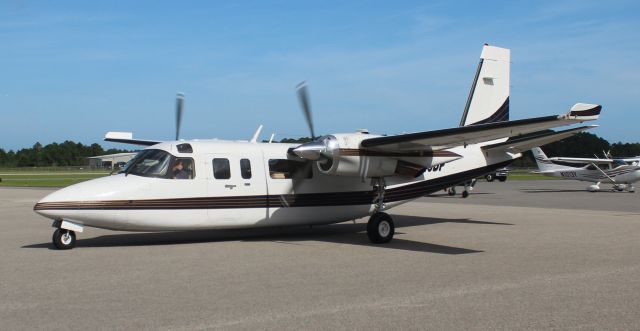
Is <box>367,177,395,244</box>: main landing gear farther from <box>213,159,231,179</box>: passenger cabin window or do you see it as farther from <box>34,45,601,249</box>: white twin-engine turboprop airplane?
<box>213,159,231,179</box>: passenger cabin window

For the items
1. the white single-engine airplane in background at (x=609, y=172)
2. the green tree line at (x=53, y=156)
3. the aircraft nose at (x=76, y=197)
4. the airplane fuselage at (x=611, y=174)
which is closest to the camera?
the aircraft nose at (x=76, y=197)

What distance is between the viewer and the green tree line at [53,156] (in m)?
144

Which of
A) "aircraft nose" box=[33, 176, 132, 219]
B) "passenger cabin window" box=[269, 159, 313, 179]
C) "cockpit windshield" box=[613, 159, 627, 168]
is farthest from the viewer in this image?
"cockpit windshield" box=[613, 159, 627, 168]

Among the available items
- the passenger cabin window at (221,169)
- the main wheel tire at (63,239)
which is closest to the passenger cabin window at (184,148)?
the passenger cabin window at (221,169)

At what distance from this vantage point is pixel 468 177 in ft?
52.0

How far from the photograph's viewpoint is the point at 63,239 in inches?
451

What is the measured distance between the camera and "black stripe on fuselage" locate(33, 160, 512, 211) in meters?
11.3

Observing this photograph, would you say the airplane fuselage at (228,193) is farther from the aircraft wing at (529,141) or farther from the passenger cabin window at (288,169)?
the aircraft wing at (529,141)

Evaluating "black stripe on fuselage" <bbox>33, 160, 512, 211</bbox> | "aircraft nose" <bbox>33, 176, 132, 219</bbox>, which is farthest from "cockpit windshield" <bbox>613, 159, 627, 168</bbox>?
"aircraft nose" <bbox>33, 176, 132, 219</bbox>

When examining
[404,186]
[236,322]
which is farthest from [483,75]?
[236,322]

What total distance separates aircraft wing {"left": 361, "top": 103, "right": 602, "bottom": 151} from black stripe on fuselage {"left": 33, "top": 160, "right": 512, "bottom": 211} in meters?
1.97

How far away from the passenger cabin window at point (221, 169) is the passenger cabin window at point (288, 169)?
104 centimetres

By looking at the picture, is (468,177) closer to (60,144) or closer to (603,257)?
(603,257)

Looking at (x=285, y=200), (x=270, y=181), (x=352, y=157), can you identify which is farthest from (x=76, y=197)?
(x=352, y=157)
